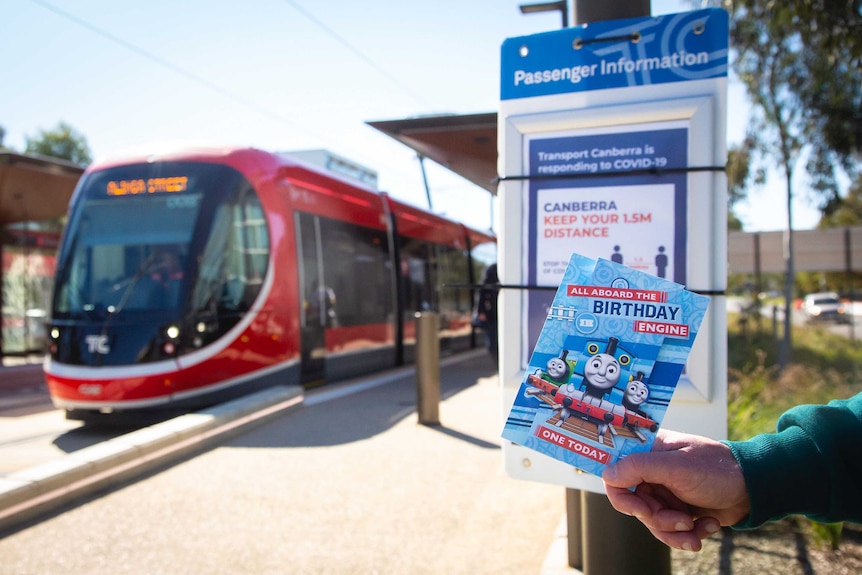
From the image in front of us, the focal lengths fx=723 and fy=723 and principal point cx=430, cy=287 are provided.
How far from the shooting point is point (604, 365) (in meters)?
1.45

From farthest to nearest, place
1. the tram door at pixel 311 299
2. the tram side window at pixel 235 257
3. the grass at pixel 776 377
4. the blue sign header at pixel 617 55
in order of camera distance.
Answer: the tram door at pixel 311 299 < the tram side window at pixel 235 257 < the grass at pixel 776 377 < the blue sign header at pixel 617 55

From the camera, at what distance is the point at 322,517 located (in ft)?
15.2

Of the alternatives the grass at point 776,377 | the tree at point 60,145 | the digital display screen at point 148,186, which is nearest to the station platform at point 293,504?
the grass at point 776,377

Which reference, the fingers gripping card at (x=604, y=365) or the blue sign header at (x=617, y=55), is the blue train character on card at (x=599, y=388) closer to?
the fingers gripping card at (x=604, y=365)

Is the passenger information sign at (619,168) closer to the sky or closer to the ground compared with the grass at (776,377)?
closer to the sky

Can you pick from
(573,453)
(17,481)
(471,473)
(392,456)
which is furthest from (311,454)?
(573,453)

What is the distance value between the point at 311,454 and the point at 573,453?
4992 millimetres

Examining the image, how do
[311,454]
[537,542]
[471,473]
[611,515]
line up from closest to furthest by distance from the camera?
[611,515]
[537,542]
[471,473]
[311,454]

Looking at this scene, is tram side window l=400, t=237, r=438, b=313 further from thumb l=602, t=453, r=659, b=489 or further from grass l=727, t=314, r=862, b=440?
thumb l=602, t=453, r=659, b=489

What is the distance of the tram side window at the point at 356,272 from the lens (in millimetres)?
11391

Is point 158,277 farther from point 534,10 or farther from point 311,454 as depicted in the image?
point 534,10

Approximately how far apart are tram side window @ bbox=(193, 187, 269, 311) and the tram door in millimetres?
909

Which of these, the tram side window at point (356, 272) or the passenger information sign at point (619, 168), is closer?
the passenger information sign at point (619, 168)

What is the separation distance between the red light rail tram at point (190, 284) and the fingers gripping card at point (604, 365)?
6241mm
